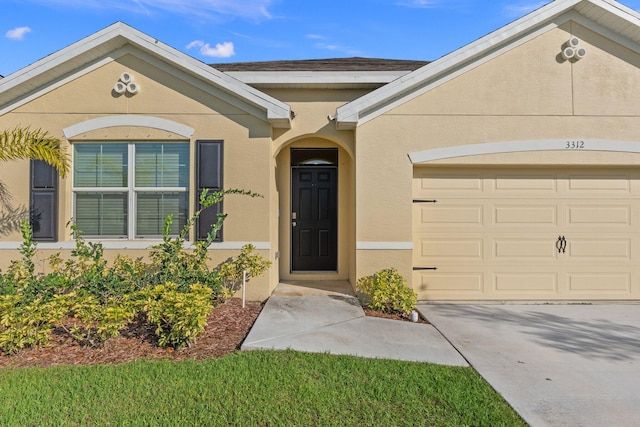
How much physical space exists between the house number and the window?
664 cm

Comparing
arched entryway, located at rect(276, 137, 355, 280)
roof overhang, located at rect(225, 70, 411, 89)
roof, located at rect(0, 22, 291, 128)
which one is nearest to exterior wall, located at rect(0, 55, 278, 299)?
roof, located at rect(0, 22, 291, 128)

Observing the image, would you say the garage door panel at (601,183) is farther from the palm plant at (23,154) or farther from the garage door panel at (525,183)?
the palm plant at (23,154)

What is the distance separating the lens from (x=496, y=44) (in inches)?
245

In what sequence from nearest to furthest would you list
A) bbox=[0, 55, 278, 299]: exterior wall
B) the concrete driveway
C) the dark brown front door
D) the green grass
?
the green grass
the concrete driveway
bbox=[0, 55, 278, 299]: exterior wall
the dark brown front door

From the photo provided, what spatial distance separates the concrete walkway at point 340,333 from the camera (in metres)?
4.07

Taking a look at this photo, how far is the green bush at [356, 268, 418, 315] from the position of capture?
5578 millimetres

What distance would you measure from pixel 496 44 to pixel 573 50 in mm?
1348

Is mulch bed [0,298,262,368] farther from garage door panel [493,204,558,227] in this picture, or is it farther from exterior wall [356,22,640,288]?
garage door panel [493,204,558,227]

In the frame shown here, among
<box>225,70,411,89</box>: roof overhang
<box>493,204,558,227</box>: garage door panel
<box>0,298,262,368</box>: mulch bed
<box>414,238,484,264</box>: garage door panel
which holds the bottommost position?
<box>0,298,262,368</box>: mulch bed

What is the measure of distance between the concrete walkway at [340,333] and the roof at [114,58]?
3.13 meters

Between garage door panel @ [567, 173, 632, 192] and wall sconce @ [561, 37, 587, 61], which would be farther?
garage door panel @ [567, 173, 632, 192]

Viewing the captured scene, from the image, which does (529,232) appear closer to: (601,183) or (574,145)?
(601,183)

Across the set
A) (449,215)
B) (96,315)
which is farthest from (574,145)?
(96,315)

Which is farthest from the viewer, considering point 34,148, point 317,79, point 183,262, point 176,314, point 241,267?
point 317,79
